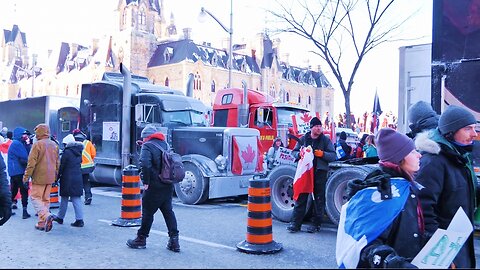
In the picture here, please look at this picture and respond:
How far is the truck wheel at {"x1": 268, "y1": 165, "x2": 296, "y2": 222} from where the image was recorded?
868cm

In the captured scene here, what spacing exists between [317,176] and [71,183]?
422cm

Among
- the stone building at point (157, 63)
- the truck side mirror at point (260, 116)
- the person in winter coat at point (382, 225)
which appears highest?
the stone building at point (157, 63)

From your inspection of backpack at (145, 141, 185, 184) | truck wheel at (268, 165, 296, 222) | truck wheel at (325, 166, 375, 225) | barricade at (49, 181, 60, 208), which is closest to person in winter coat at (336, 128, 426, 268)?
backpack at (145, 141, 185, 184)

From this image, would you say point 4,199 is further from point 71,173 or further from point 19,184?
point 19,184

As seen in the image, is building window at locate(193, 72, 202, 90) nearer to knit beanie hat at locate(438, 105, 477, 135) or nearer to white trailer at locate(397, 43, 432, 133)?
white trailer at locate(397, 43, 432, 133)

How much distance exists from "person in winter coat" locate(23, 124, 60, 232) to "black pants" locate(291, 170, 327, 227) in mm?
3966

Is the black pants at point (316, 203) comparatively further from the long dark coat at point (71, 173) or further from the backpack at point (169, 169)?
the long dark coat at point (71, 173)

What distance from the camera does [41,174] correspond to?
805 cm

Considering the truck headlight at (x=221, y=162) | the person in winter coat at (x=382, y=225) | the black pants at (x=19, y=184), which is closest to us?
the person in winter coat at (x=382, y=225)

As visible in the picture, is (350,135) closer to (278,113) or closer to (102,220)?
(278,113)

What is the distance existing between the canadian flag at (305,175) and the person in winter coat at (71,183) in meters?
3.73

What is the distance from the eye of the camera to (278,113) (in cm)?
1670

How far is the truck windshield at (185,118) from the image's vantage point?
500 inches

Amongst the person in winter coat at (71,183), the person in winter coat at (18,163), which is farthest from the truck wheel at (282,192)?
the person in winter coat at (18,163)
